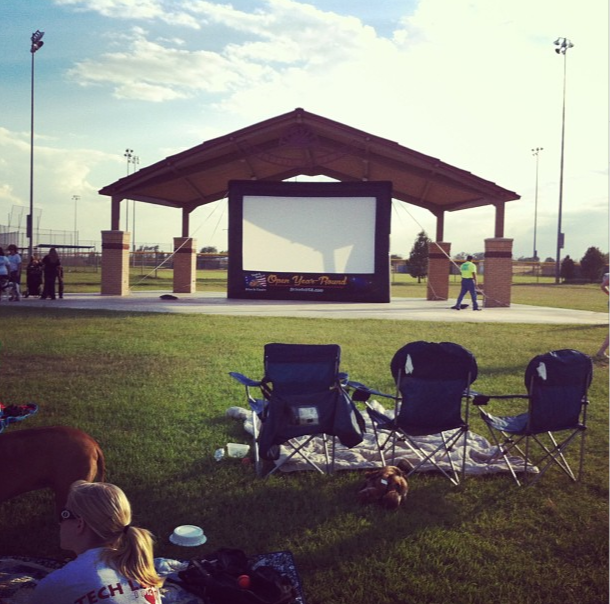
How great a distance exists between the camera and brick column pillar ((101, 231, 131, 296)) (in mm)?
19922

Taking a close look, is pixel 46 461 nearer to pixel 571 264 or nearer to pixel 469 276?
pixel 469 276

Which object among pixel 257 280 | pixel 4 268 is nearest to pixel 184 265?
pixel 257 280

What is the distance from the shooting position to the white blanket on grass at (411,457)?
4.78m

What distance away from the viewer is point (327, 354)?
16.7ft

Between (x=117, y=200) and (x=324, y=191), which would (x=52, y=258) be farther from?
(x=324, y=191)

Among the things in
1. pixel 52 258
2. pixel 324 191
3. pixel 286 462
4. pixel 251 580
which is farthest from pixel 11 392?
pixel 324 191

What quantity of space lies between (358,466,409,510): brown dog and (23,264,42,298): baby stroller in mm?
17071

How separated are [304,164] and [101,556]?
18.9 m

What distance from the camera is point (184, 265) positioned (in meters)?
23.3

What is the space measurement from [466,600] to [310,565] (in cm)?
81

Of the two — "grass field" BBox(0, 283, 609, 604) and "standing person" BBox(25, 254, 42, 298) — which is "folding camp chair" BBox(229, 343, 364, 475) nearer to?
"grass field" BBox(0, 283, 609, 604)

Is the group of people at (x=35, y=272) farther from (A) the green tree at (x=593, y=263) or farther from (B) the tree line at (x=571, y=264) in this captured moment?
(A) the green tree at (x=593, y=263)

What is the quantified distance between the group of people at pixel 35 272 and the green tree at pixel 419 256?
32.5 meters

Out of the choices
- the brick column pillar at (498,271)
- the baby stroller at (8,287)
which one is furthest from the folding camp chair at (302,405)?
the brick column pillar at (498,271)
